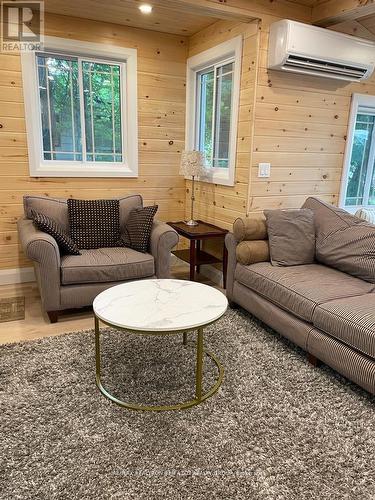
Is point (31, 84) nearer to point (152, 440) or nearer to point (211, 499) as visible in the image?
point (152, 440)

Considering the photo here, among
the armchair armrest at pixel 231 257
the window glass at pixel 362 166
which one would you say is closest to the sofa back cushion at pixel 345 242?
the armchair armrest at pixel 231 257

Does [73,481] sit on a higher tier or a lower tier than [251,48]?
lower

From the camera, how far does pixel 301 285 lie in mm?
2449

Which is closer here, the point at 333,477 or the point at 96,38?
the point at 333,477

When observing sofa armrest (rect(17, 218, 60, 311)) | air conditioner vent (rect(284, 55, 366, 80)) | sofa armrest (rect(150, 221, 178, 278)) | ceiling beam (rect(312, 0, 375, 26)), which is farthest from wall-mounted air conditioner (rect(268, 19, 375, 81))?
sofa armrest (rect(17, 218, 60, 311))

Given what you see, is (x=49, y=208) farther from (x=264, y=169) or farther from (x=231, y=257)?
(x=264, y=169)

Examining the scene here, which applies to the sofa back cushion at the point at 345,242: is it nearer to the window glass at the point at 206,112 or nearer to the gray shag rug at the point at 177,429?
the gray shag rug at the point at 177,429

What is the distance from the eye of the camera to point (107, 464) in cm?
154

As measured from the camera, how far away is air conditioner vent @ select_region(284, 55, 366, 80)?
9.57 feet

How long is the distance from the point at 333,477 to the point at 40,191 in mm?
3314

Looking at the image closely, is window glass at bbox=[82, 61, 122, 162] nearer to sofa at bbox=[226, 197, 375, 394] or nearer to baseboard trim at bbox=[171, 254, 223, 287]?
baseboard trim at bbox=[171, 254, 223, 287]

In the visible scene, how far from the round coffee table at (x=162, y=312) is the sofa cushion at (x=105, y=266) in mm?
609

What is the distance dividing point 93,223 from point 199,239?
0.95m

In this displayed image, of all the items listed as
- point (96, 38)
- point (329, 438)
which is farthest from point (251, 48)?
point (329, 438)
